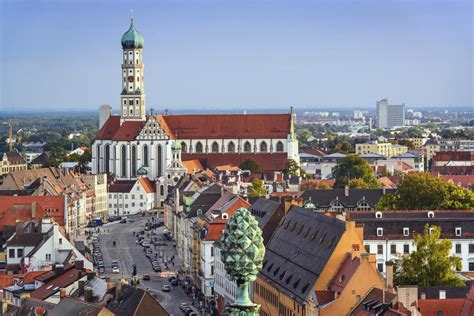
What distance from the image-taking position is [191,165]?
17000cm

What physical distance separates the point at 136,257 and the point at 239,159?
74.9 meters

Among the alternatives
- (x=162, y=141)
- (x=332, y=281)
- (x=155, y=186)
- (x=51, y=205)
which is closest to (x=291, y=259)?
(x=332, y=281)

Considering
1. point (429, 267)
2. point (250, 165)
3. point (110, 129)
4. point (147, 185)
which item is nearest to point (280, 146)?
point (250, 165)

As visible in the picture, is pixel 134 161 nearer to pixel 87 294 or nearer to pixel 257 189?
pixel 257 189

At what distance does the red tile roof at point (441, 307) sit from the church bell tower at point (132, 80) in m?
137

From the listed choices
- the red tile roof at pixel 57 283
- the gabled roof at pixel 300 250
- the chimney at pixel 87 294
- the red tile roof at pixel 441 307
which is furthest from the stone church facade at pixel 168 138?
the red tile roof at pixel 441 307

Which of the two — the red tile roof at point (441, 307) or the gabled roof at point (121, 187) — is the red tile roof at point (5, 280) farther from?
the gabled roof at point (121, 187)

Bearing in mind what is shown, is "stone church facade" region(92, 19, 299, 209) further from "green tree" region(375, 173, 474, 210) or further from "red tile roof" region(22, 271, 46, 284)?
"red tile roof" region(22, 271, 46, 284)

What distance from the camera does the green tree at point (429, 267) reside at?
62.3 meters

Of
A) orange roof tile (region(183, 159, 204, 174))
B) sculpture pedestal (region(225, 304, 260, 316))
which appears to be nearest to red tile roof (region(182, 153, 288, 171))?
orange roof tile (region(183, 159, 204, 174))

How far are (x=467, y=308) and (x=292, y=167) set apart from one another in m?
123

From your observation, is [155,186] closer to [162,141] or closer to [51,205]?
[162,141]

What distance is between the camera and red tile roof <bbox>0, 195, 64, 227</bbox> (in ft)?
301

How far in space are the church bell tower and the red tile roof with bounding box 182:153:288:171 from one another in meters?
11.0
